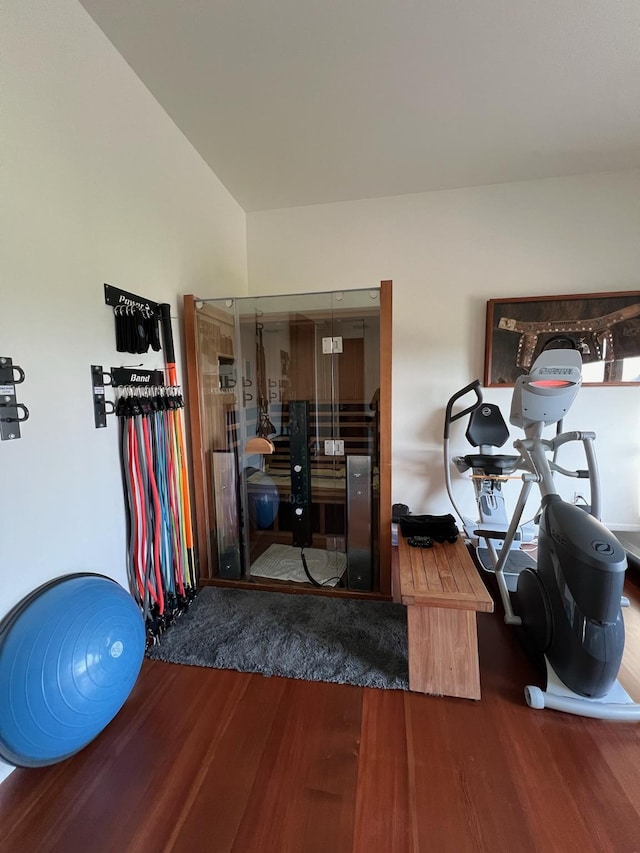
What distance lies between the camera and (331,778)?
3.99ft

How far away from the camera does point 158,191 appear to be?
2.02 meters

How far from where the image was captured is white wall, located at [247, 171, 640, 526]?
277 centimetres

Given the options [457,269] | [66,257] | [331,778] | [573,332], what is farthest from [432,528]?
[66,257]

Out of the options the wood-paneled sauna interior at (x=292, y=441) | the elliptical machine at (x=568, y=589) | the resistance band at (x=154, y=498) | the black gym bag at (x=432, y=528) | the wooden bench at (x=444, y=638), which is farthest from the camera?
the wood-paneled sauna interior at (x=292, y=441)

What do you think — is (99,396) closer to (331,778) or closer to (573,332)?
(331,778)

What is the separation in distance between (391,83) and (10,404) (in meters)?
2.39

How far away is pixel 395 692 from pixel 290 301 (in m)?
2.30

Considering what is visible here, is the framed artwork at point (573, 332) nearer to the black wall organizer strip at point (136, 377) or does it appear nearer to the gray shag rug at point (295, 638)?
the gray shag rug at point (295, 638)

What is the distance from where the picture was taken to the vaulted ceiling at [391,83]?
5.08 feet

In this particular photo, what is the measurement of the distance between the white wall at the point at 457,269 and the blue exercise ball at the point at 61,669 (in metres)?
2.41

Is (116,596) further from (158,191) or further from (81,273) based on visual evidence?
(158,191)

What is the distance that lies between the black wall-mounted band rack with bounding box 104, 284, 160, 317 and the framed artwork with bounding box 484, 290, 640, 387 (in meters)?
2.50

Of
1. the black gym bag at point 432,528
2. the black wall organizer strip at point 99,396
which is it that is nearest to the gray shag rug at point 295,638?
the black gym bag at point 432,528

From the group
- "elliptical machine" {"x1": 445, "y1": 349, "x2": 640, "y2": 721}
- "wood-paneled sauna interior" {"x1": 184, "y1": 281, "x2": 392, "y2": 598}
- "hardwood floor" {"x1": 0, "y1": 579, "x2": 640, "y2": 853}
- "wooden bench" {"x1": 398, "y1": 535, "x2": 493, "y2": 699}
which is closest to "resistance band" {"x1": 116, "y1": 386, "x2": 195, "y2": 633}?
"wood-paneled sauna interior" {"x1": 184, "y1": 281, "x2": 392, "y2": 598}
